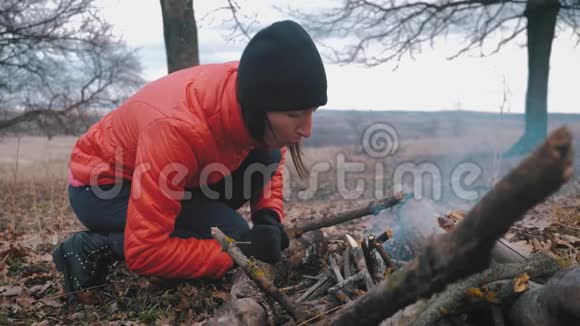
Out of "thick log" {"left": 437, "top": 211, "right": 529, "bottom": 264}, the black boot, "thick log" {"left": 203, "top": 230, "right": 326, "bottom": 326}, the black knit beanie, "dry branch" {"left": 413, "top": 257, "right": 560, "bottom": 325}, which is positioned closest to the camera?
"dry branch" {"left": 413, "top": 257, "right": 560, "bottom": 325}

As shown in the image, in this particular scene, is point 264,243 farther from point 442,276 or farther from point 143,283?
point 442,276

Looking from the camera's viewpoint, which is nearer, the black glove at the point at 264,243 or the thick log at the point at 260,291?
the thick log at the point at 260,291

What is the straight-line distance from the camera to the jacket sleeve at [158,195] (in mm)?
2398

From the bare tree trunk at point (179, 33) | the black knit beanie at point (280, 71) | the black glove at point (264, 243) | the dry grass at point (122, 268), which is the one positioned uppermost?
the bare tree trunk at point (179, 33)

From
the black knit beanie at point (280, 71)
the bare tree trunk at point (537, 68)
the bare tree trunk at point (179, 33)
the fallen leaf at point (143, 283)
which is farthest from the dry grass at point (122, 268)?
the bare tree trunk at point (537, 68)

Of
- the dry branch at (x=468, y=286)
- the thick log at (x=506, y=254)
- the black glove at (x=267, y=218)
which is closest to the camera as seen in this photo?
the dry branch at (x=468, y=286)

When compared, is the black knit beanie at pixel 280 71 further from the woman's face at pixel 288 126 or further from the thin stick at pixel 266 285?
the thin stick at pixel 266 285

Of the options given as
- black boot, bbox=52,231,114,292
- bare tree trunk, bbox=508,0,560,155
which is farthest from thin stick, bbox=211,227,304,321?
bare tree trunk, bbox=508,0,560,155

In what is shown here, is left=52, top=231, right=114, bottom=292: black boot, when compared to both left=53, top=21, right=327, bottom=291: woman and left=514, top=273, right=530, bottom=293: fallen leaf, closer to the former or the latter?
left=53, top=21, right=327, bottom=291: woman

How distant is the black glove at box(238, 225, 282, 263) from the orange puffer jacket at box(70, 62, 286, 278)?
0.22 metres

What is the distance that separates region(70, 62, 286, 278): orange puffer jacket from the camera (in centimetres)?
241

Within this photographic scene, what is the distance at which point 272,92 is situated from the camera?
7.66 ft

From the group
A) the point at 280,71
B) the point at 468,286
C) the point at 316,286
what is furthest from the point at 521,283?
the point at 280,71

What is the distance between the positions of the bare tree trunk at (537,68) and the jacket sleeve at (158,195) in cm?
1065
